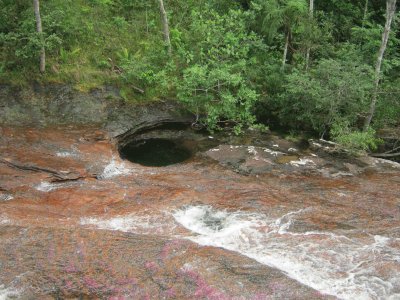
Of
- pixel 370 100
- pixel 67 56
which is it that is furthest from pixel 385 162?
pixel 67 56

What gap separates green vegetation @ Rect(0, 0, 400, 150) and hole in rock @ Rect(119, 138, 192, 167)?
165cm

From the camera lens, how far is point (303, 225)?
9164mm

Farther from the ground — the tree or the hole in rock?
the tree

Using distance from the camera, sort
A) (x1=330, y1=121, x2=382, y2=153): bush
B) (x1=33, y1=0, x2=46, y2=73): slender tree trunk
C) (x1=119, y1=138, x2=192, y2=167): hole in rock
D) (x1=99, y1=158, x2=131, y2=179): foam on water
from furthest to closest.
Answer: (x1=33, y1=0, x2=46, y2=73): slender tree trunk < (x1=119, y1=138, x2=192, y2=167): hole in rock < (x1=330, y1=121, x2=382, y2=153): bush < (x1=99, y1=158, x2=131, y2=179): foam on water

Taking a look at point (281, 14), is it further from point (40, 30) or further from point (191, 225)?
point (191, 225)

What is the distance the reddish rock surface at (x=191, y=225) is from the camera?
712cm

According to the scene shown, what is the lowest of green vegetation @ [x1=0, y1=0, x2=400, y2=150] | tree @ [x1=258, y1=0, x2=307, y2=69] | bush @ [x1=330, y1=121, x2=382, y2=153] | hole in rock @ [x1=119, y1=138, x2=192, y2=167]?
hole in rock @ [x1=119, y1=138, x2=192, y2=167]

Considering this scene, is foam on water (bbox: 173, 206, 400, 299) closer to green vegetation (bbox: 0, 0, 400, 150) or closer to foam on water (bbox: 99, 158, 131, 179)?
foam on water (bbox: 99, 158, 131, 179)

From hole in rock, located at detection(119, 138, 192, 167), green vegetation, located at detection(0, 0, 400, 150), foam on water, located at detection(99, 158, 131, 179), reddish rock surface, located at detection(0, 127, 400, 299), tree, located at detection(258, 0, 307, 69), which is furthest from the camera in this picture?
tree, located at detection(258, 0, 307, 69)

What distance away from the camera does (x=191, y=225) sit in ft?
30.3

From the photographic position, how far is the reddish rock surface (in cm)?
712

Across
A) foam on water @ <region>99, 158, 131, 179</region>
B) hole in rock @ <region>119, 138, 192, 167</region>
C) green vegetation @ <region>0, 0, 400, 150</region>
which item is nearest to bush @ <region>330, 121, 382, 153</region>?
green vegetation @ <region>0, 0, 400, 150</region>

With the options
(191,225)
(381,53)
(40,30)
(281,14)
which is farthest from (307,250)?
(40,30)

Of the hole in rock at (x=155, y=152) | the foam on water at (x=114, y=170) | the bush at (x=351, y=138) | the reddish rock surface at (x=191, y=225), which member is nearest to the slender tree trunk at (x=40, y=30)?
the reddish rock surface at (x=191, y=225)
